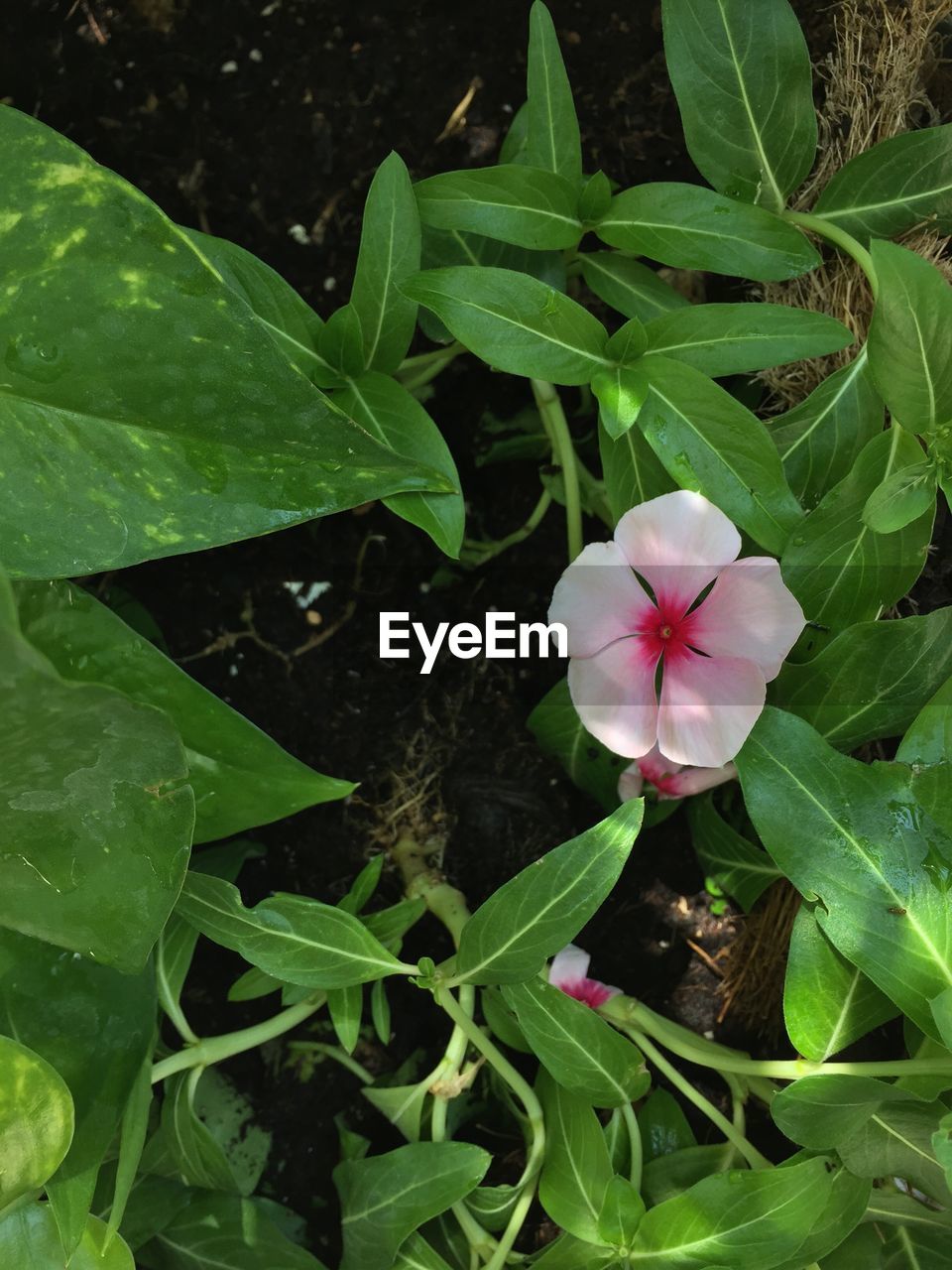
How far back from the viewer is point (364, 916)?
98 cm

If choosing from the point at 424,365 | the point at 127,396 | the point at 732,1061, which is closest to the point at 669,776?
the point at 732,1061

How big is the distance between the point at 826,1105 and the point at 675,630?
38 centimetres

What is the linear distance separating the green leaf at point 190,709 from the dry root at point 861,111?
576 mm

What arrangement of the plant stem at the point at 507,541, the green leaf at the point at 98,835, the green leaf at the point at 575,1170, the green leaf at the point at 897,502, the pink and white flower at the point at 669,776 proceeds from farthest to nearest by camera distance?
the plant stem at the point at 507,541 < the pink and white flower at the point at 669,776 < the green leaf at the point at 575,1170 < the green leaf at the point at 897,502 < the green leaf at the point at 98,835

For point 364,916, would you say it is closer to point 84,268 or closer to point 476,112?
point 84,268

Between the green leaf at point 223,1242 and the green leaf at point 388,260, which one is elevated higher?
the green leaf at point 388,260

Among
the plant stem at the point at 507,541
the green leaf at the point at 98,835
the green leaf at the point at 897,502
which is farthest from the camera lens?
the plant stem at the point at 507,541

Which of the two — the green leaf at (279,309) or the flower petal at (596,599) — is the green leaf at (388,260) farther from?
the flower petal at (596,599)

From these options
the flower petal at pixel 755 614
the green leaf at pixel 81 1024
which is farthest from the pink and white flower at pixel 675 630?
the green leaf at pixel 81 1024

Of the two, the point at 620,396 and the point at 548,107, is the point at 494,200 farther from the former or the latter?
the point at 620,396

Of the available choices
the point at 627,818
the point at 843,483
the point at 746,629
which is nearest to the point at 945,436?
the point at 843,483

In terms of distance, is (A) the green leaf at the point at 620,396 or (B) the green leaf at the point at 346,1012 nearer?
(A) the green leaf at the point at 620,396

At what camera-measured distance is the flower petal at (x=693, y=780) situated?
945 millimetres

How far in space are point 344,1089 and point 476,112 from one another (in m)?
1.02
